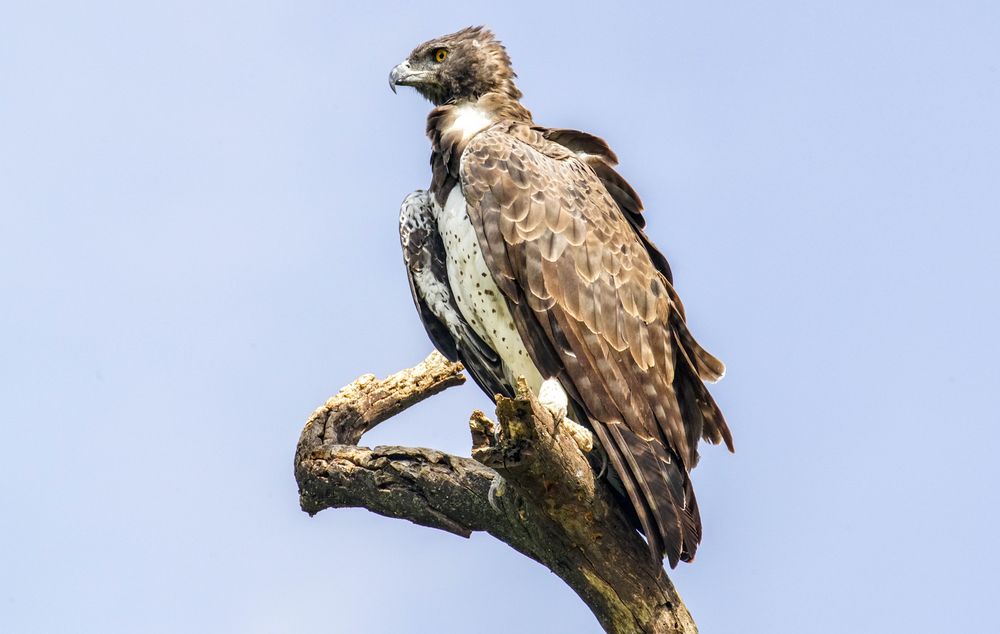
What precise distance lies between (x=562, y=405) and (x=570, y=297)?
0.73 meters

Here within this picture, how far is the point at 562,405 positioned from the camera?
24.8 ft

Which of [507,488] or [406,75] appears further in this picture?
[406,75]

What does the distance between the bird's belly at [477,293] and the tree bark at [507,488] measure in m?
0.78

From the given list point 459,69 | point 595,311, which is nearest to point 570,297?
point 595,311

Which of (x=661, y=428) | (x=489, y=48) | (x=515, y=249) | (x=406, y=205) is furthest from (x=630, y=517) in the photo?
(x=489, y=48)

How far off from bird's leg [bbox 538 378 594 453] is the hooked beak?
2.93 metres

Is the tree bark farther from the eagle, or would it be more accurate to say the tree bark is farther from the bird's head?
the bird's head

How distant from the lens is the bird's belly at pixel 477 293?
7.96 metres

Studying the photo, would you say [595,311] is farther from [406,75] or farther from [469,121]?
A: [406,75]

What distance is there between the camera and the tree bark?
6.23 meters

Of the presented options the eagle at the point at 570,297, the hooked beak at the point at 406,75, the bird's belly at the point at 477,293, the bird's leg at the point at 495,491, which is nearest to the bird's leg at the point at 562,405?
the eagle at the point at 570,297

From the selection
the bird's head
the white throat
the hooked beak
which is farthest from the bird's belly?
the hooked beak

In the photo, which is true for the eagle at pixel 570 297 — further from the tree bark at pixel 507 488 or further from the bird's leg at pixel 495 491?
the bird's leg at pixel 495 491

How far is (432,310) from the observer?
872 cm
